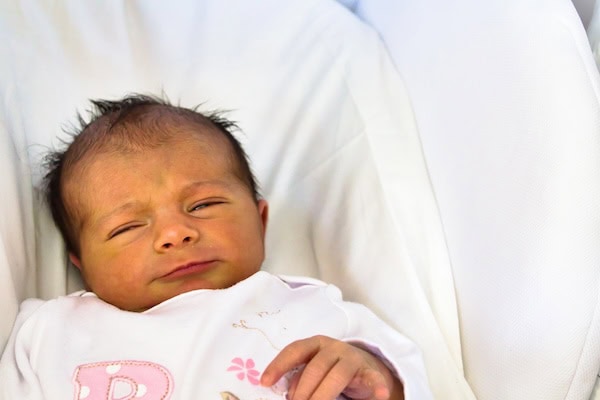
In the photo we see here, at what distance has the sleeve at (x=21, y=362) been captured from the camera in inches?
37.5

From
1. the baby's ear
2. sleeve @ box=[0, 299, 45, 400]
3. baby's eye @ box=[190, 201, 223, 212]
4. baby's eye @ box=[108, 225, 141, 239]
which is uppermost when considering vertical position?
baby's eye @ box=[190, 201, 223, 212]

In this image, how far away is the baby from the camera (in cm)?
95

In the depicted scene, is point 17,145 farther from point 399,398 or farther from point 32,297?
point 399,398

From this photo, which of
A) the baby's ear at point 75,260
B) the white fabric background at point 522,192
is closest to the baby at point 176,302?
the baby's ear at point 75,260

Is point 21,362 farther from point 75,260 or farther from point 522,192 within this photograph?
point 522,192

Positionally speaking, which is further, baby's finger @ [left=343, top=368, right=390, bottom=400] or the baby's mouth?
the baby's mouth

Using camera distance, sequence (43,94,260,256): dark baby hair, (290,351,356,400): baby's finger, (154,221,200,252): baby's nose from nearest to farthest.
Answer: (290,351,356,400): baby's finger, (154,221,200,252): baby's nose, (43,94,260,256): dark baby hair

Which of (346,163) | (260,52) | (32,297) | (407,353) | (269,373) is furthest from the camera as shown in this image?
(260,52)

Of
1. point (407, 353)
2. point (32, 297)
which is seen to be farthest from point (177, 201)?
point (407, 353)

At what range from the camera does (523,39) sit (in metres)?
1.09

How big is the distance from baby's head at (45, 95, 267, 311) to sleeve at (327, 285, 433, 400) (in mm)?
157

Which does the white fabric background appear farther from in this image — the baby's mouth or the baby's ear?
the baby's ear

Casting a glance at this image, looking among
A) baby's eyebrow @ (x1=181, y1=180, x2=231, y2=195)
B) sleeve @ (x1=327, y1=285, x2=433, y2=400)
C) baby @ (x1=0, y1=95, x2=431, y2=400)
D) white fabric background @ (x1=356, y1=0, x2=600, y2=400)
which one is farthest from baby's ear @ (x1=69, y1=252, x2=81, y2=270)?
white fabric background @ (x1=356, y1=0, x2=600, y2=400)

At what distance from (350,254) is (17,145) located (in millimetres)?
524
